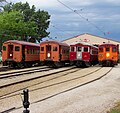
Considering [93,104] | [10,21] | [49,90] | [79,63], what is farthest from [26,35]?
[93,104]

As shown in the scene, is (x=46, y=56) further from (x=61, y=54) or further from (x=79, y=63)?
(x=79, y=63)

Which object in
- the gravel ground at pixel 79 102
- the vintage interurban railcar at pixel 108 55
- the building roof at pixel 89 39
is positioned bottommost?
the gravel ground at pixel 79 102

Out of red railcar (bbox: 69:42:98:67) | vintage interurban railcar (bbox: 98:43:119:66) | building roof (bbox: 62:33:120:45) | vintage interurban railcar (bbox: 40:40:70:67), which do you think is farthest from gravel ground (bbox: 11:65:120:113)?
building roof (bbox: 62:33:120:45)

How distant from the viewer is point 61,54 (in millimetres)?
39000

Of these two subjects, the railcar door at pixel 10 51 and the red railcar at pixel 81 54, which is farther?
the red railcar at pixel 81 54

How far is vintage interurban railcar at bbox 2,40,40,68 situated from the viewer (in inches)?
1448

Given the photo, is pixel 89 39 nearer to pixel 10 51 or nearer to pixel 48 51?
pixel 48 51

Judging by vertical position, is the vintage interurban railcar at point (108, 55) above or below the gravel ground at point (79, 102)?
above

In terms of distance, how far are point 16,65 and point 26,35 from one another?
109 feet

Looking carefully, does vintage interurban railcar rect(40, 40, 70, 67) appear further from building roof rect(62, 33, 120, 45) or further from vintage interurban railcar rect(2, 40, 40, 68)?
building roof rect(62, 33, 120, 45)

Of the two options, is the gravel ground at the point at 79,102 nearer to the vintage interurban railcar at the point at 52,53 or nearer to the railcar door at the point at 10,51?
the vintage interurban railcar at the point at 52,53

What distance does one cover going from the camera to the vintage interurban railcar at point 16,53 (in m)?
36.8

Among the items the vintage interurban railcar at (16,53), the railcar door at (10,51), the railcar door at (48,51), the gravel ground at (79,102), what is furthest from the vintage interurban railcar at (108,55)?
the gravel ground at (79,102)

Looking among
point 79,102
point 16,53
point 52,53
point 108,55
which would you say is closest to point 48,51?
point 52,53
